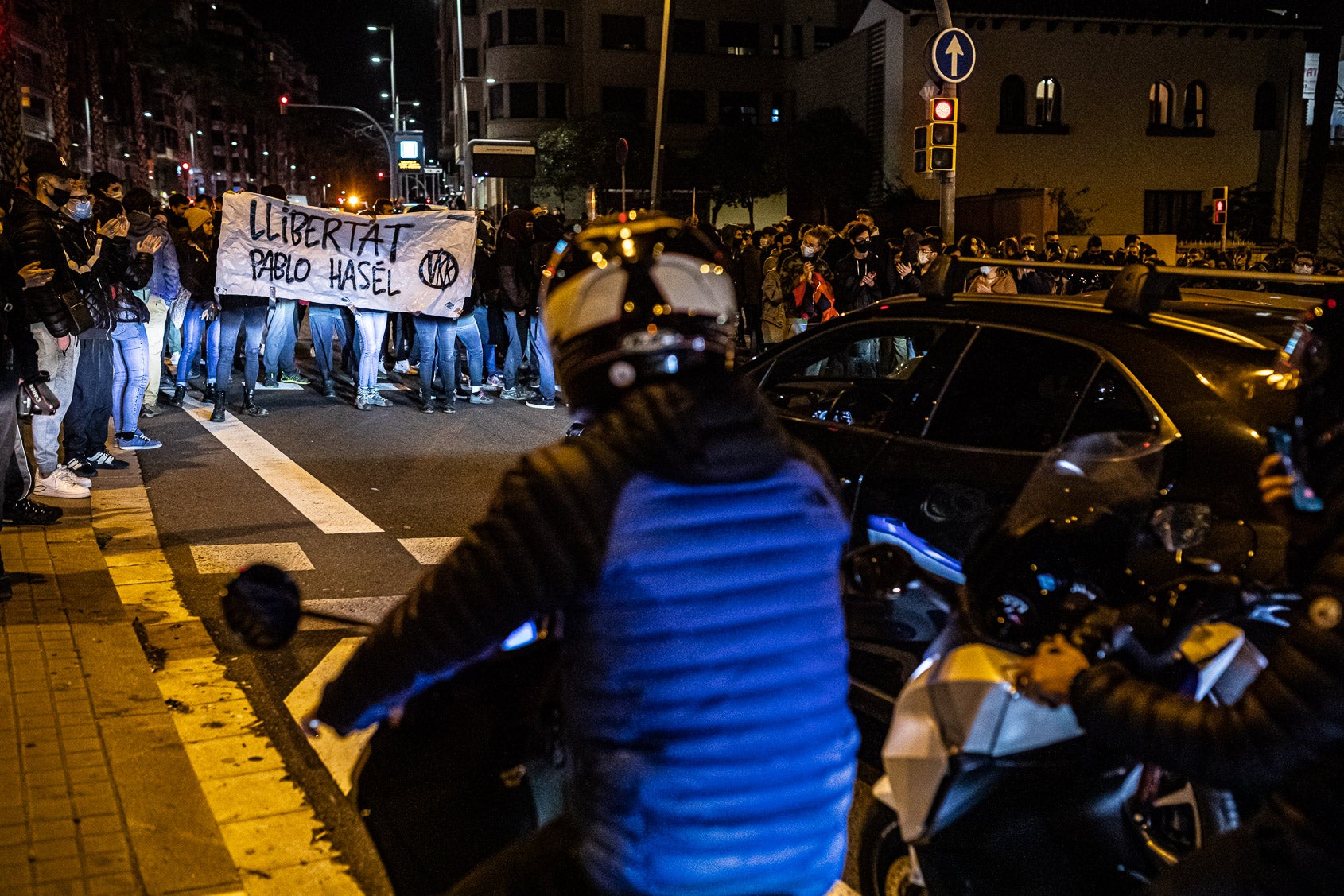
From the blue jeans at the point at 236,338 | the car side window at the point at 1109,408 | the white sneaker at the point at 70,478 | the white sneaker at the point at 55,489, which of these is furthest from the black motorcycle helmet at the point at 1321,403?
the blue jeans at the point at 236,338

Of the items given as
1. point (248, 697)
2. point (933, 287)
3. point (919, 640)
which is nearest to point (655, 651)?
point (919, 640)

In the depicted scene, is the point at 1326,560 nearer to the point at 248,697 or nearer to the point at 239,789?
the point at 239,789

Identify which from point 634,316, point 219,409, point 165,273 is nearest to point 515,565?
point 634,316

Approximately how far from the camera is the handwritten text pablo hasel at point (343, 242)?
13.3m

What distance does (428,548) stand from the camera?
24.9 ft

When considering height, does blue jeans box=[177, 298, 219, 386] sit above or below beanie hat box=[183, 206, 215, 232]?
below

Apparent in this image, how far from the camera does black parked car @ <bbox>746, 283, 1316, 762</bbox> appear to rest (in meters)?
3.61

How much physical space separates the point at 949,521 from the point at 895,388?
168 centimetres

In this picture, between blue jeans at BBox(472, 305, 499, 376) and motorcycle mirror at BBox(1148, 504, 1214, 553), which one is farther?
blue jeans at BBox(472, 305, 499, 376)

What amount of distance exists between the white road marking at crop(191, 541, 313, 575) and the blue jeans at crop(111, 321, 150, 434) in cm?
294

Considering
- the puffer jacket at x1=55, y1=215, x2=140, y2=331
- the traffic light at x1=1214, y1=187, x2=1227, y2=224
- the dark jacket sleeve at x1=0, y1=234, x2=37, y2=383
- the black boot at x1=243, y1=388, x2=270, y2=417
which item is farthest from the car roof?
the traffic light at x1=1214, y1=187, x2=1227, y2=224

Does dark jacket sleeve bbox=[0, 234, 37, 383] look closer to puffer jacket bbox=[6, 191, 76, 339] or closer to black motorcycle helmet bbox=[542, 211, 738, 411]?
puffer jacket bbox=[6, 191, 76, 339]

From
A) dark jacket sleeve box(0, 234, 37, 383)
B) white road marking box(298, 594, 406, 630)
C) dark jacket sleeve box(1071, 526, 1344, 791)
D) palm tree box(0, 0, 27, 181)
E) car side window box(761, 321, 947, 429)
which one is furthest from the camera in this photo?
palm tree box(0, 0, 27, 181)

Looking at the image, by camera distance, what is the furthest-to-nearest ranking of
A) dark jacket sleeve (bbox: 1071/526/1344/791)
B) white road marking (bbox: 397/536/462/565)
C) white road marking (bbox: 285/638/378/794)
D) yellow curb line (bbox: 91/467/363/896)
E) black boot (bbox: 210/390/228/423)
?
black boot (bbox: 210/390/228/423) < white road marking (bbox: 397/536/462/565) < white road marking (bbox: 285/638/378/794) < yellow curb line (bbox: 91/467/363/896) < dark jacket sleeve (bbox: 1071/526/1344/791)
